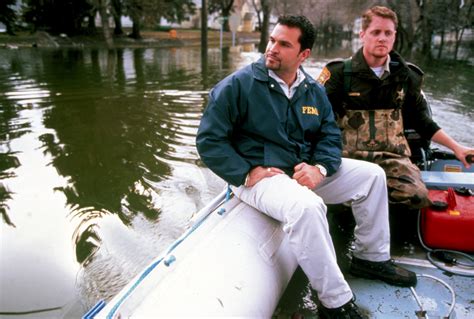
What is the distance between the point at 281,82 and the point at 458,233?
1.74 metres

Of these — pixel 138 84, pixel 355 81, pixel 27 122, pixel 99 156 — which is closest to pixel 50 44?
pixel 138 84

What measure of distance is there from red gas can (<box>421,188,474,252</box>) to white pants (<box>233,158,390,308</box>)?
0.58 metres

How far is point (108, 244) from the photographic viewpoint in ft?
14.3

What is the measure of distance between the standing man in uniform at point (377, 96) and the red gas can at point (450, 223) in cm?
36

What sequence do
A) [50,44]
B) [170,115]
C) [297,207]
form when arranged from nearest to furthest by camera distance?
[297,207]
[170,115]
[50,44]

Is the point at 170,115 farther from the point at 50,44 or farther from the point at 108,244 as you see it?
the point at 50,44

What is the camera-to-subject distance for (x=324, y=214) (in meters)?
2.43

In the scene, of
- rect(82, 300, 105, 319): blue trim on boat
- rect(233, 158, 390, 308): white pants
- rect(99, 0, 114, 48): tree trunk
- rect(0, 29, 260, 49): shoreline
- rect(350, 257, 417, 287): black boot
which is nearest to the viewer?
→ rect(82, 300, 105, 319): blue trim on boat

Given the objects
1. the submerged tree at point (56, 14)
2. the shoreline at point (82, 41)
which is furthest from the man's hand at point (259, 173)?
the submerged tree at point (56, 14)

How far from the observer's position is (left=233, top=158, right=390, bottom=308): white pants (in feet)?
7.76

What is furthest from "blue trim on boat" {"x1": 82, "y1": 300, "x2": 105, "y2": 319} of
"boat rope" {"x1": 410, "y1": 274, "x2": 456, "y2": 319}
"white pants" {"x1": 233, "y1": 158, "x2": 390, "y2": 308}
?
"boat rope" {"x1": 410, "y1": 274, "x2": 456, "y2": 319}

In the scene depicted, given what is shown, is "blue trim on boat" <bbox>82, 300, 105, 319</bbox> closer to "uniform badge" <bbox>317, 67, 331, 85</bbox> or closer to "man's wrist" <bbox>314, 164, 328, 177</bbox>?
"man's wrist" <bbox>314, 164, 328, 177</bbox>

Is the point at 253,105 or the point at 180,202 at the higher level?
the point at 253,105

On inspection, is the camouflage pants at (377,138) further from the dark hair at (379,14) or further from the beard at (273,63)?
the beard at (273,63)
